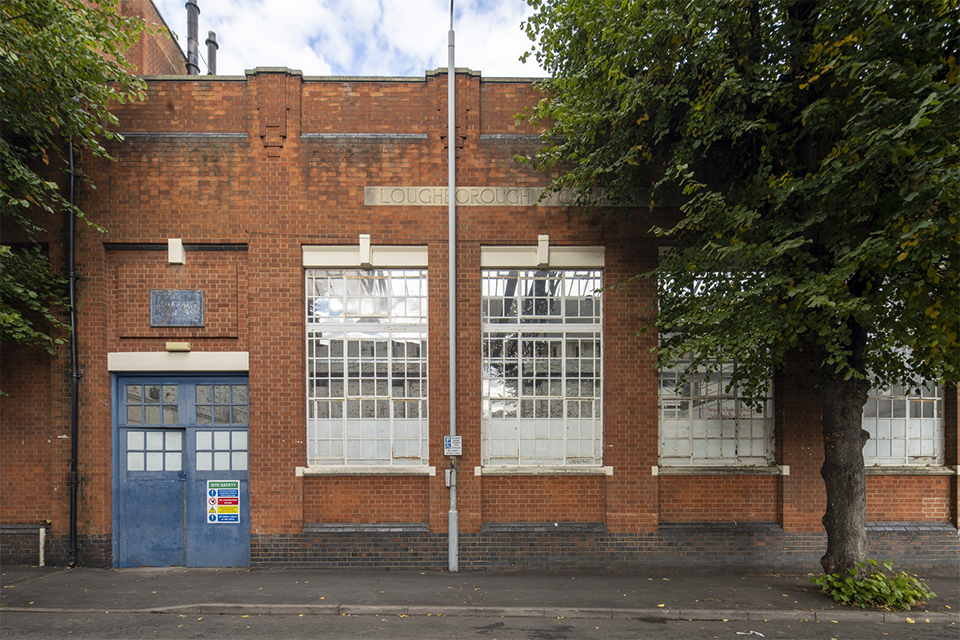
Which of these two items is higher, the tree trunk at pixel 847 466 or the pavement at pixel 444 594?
the tree trunk at pixel 847 466

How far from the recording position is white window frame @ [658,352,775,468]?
28.1ft

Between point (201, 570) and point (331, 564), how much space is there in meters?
2.14

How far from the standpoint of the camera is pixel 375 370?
336 inches

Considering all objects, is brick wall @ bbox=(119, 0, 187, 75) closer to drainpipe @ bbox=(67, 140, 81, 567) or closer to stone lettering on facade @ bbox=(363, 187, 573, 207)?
drainpipe @ bbox=(67, 140, 81, 567)

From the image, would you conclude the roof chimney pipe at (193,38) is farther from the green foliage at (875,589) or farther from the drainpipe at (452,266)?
the green foliage at (875,589)

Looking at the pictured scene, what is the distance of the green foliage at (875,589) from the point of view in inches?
255

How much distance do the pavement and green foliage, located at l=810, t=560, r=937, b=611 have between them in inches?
5.2

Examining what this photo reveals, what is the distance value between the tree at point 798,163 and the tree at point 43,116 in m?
6.45

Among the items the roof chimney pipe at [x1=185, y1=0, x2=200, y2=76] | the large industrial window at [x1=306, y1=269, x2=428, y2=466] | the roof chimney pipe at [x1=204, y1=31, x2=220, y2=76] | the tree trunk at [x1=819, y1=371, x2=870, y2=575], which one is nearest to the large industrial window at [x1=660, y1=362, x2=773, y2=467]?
the tree trunk at [x1=819, y1=371, x2=870, y2=575]

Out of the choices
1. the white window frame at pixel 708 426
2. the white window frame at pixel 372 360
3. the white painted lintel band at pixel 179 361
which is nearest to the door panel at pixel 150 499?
the white painted lintel band at pixel 179 361

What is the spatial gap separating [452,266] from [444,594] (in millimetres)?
4932

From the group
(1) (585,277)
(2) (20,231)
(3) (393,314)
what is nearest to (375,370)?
(3) (393,314)

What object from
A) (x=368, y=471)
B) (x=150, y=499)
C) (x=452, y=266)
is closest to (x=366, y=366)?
(x=368, y=471)

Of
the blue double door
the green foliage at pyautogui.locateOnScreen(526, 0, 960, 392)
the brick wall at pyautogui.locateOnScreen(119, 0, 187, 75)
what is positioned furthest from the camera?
the brick wall at pyautogui.locateOnScreen(119, 0, 187, 75)
